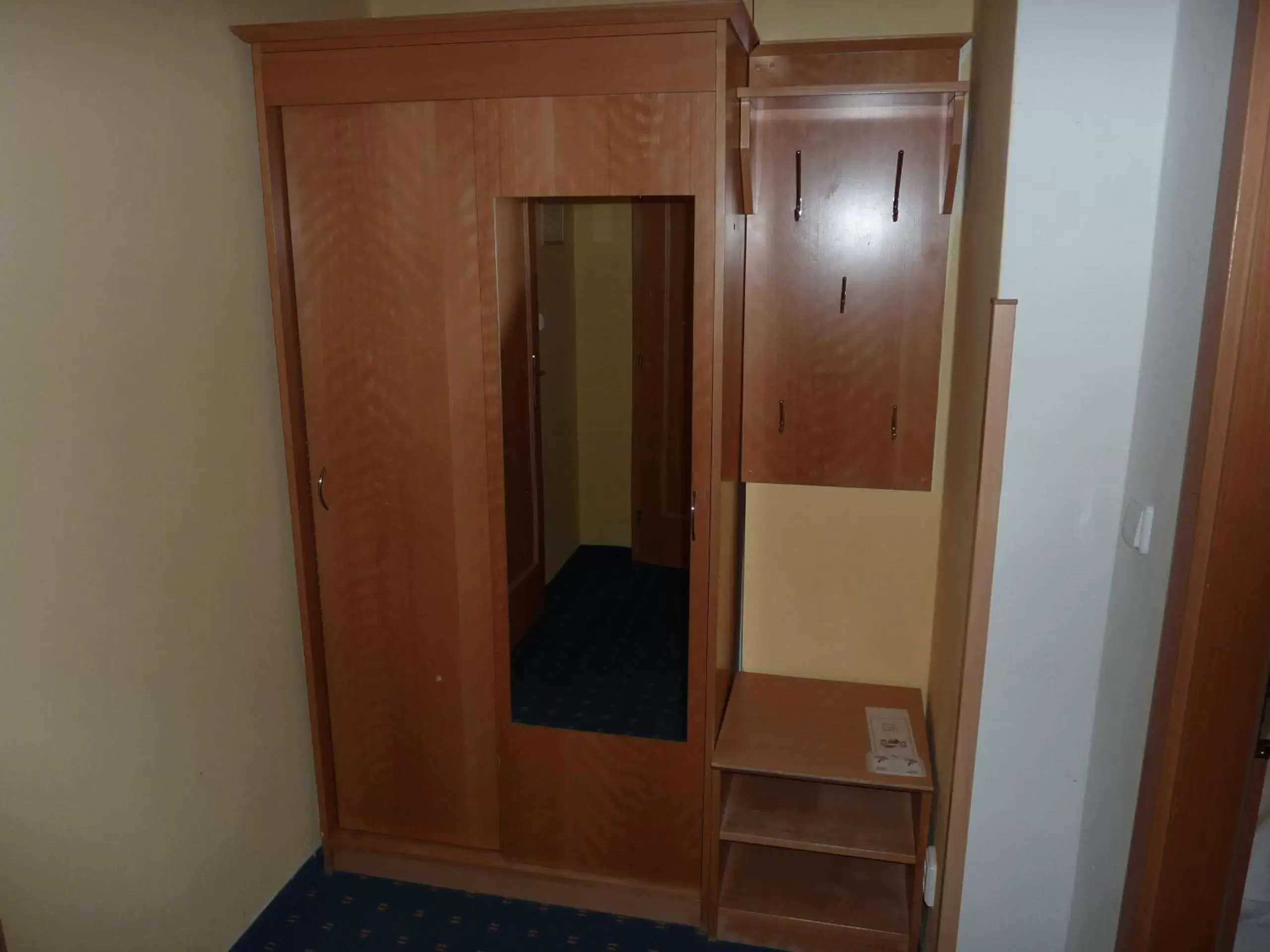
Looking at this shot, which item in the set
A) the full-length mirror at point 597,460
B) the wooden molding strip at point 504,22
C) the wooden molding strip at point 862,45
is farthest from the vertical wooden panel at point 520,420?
the wooden molding strip at point 862,45

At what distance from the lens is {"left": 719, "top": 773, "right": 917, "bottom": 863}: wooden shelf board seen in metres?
2.23

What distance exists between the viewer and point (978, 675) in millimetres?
1849

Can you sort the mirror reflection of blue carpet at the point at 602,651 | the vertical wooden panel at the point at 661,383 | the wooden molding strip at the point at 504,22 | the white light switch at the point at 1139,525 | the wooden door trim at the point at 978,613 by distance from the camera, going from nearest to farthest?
the white light switch at the point at 1139,525
the wooden door trim at the point at 978,613
the wooden molding strip at the point at 504,22
the vertical wooden panel at the point at 661,383
the mirror reflection of blue carpet at the point at 602,651

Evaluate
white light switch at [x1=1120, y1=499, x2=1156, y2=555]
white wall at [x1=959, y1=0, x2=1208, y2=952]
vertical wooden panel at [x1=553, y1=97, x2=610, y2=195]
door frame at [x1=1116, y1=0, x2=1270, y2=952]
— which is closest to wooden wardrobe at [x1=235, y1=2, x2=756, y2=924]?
vertical wooden panel at [x1=553, y1=97, x2=610, y2=195]

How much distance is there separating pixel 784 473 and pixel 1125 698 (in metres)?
1.00

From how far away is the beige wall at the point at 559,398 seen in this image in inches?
86.7

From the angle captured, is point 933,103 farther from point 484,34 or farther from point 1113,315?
point 484,34

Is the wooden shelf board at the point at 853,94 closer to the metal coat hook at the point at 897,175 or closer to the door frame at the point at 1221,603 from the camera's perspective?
the metal coat hook at the point at 897,175

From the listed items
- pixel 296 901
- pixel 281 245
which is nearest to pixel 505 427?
pixel 281 245

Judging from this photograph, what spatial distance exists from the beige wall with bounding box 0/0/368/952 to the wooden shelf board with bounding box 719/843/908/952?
3.99 feet

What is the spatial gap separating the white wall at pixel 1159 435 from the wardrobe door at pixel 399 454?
1378mm

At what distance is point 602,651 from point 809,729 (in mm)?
569

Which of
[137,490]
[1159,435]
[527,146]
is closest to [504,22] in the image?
[527,146]

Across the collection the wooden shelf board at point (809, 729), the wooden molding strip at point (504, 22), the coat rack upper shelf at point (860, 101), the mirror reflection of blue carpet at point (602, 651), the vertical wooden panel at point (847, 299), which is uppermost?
the wooden molding strip at point (504, 22)
